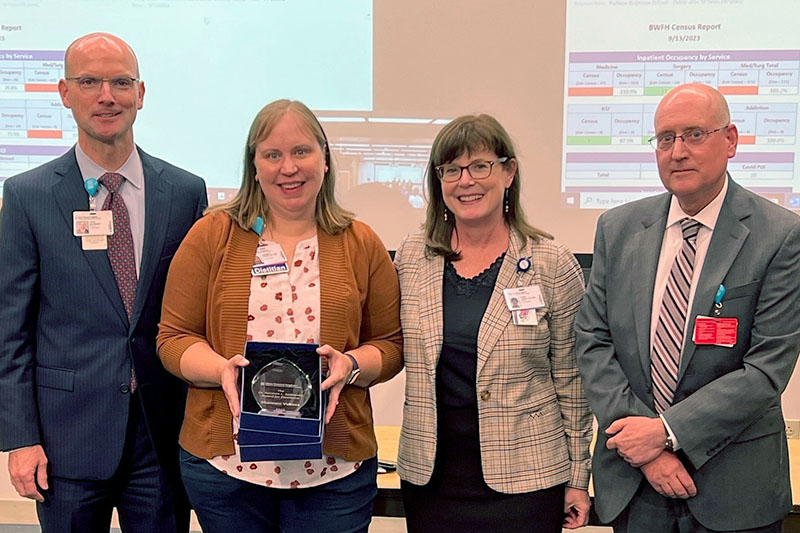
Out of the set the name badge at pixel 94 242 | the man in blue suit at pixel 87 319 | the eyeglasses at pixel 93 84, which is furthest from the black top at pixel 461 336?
the eyeglasses at pixel 93 84

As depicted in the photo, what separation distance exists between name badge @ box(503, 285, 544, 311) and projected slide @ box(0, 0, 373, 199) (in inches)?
78.0

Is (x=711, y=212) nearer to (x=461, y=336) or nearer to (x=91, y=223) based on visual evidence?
(x=461, y=336)

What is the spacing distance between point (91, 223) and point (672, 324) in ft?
5.18

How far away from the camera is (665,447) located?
1.78 meters

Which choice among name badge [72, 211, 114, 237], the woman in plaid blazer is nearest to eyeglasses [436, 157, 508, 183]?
the woman in plaid blazer

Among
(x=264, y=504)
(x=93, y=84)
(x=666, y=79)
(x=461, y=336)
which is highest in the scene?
(x=666, y=79)

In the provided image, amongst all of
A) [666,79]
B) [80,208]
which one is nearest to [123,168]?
[80,208]

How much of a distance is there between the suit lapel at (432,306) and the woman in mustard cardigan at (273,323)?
12cm

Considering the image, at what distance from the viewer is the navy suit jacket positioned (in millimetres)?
1968

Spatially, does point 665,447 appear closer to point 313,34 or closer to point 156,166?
point 156,166

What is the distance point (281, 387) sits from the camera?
1713 mm

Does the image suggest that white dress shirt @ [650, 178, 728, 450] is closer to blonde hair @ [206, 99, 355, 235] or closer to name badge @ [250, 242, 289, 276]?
blonde hair @ [206, 99, 355, 235]

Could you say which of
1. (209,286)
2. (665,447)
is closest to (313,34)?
(209,286)

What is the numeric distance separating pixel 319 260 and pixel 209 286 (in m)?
0.29
